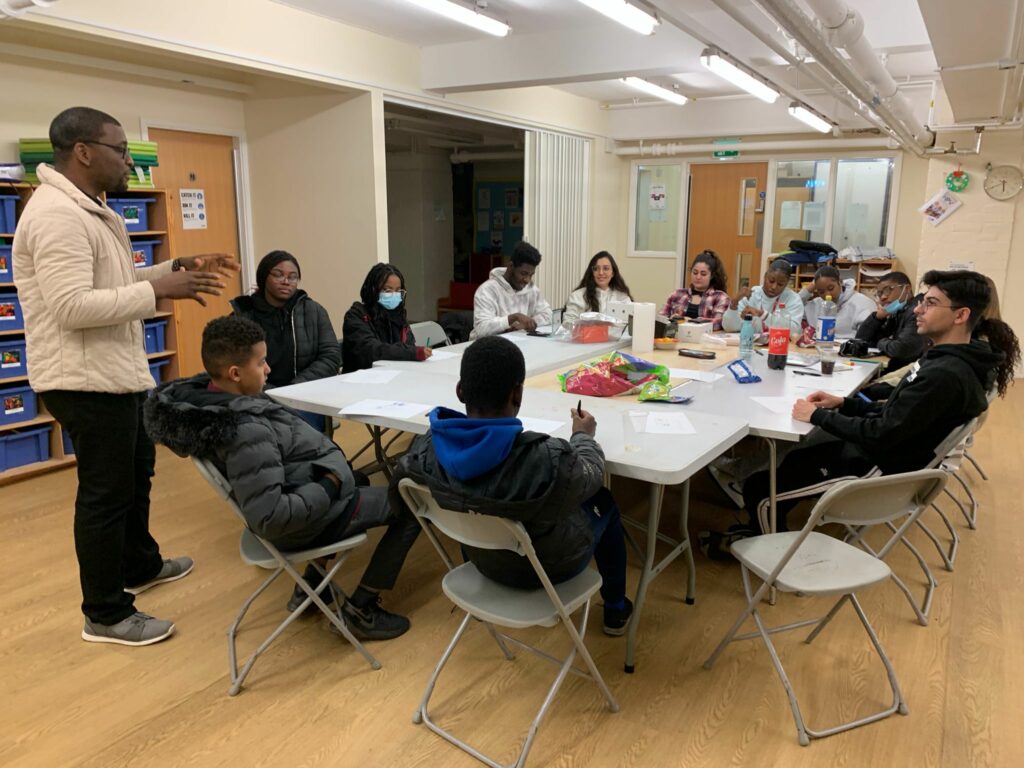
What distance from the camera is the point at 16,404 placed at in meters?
4.04

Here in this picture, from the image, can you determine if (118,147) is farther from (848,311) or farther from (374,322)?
(848,311)

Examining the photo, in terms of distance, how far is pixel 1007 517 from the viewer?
3.64 metres

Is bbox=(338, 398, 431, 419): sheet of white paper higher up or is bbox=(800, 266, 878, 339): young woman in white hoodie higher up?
bbox=(800, 266, 878, 339): young woman in white hoodie

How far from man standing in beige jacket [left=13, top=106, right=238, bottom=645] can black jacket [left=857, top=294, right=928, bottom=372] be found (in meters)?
3.39

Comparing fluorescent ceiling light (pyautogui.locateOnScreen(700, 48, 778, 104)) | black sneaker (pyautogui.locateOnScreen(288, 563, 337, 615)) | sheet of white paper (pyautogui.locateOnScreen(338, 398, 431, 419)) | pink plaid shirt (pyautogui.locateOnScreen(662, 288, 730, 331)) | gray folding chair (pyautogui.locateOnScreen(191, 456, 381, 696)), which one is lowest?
black sneaker (pyautogui.locateOnScreen(288, 563, 337, 615))

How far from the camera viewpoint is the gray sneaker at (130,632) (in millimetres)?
2475

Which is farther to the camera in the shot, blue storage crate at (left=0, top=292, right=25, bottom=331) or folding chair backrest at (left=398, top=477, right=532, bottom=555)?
blue storage crate at (left=0, top=292, right=25, bottom=331)

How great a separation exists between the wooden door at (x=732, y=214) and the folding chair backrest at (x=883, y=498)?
6.82m

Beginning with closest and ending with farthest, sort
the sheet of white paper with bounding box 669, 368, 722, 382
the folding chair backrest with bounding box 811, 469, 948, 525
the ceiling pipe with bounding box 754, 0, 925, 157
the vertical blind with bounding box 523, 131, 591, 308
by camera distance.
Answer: the folding chair backrest with bounding box 811, 469, 948, 525, the ceiling pipe with bounding box 754, 0, 925, 157, the sheet of white paper with bounding box 669, 368, 722, 382, the vertical blind with bounding box 523, 131, 591, 308

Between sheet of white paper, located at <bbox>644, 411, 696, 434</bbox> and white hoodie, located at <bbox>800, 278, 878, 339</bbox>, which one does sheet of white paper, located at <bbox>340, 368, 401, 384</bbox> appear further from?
white hoodie, located at <bbox>800, 278, 878, 339</bbox>

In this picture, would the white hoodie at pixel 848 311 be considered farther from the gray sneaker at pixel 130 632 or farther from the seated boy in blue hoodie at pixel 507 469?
the gray sneaker at pixel 130 632

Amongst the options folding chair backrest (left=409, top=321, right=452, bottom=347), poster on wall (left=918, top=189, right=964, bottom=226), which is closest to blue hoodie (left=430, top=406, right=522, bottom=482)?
folding chair backrest (left=409, top=321, right=452, bottom=347)

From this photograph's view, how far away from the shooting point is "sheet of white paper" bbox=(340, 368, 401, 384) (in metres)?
3.17

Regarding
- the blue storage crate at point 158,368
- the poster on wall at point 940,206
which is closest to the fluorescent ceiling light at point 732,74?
the poster on wall at point 940,206
